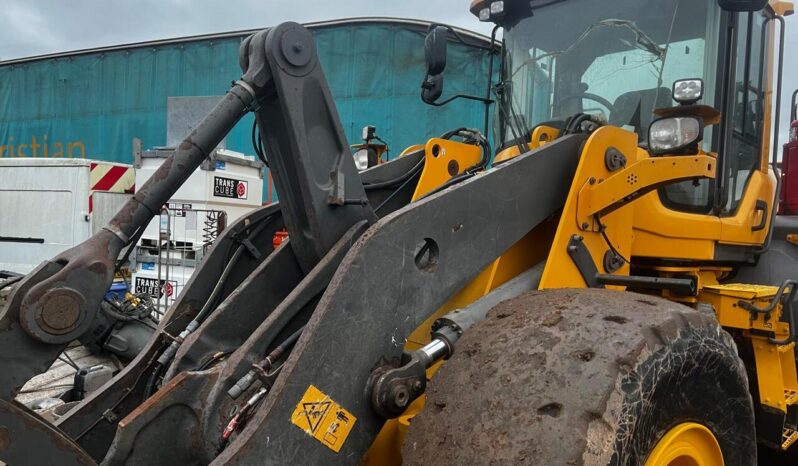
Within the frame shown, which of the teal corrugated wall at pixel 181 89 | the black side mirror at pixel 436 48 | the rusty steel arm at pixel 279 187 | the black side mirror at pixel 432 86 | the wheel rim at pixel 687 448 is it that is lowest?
the wheel rim at pixel 687 448

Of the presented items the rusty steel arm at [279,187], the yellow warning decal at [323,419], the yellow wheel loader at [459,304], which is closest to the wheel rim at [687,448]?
the yellow wheel loader at [459,304]

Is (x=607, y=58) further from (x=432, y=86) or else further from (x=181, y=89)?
(x=181, y=89)

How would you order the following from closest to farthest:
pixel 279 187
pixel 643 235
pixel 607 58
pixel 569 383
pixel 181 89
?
1. pixel 569 383
2. pixel 279 187
3. pixel 643 235
4. pixel 607 58
5. pixel 181 89

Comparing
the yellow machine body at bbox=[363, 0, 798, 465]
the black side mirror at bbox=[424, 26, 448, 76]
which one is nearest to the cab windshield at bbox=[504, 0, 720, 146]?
the yellow machine body at bbox=[363, 0, 798, 465]

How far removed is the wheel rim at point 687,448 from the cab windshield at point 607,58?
5.42ft

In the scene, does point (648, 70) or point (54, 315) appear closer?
point (54, 315)

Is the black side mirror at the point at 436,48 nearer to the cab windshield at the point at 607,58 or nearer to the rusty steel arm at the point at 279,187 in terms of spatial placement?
the cab windshield at the point at 607,58

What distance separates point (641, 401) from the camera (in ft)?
5.67

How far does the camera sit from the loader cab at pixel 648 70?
10.5ft

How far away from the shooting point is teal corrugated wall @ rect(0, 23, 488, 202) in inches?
555

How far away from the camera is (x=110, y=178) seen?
826 cm

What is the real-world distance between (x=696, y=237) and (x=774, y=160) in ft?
3.96

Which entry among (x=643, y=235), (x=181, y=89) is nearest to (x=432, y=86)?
(x=643, y=235)

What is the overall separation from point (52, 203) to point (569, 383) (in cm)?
838
